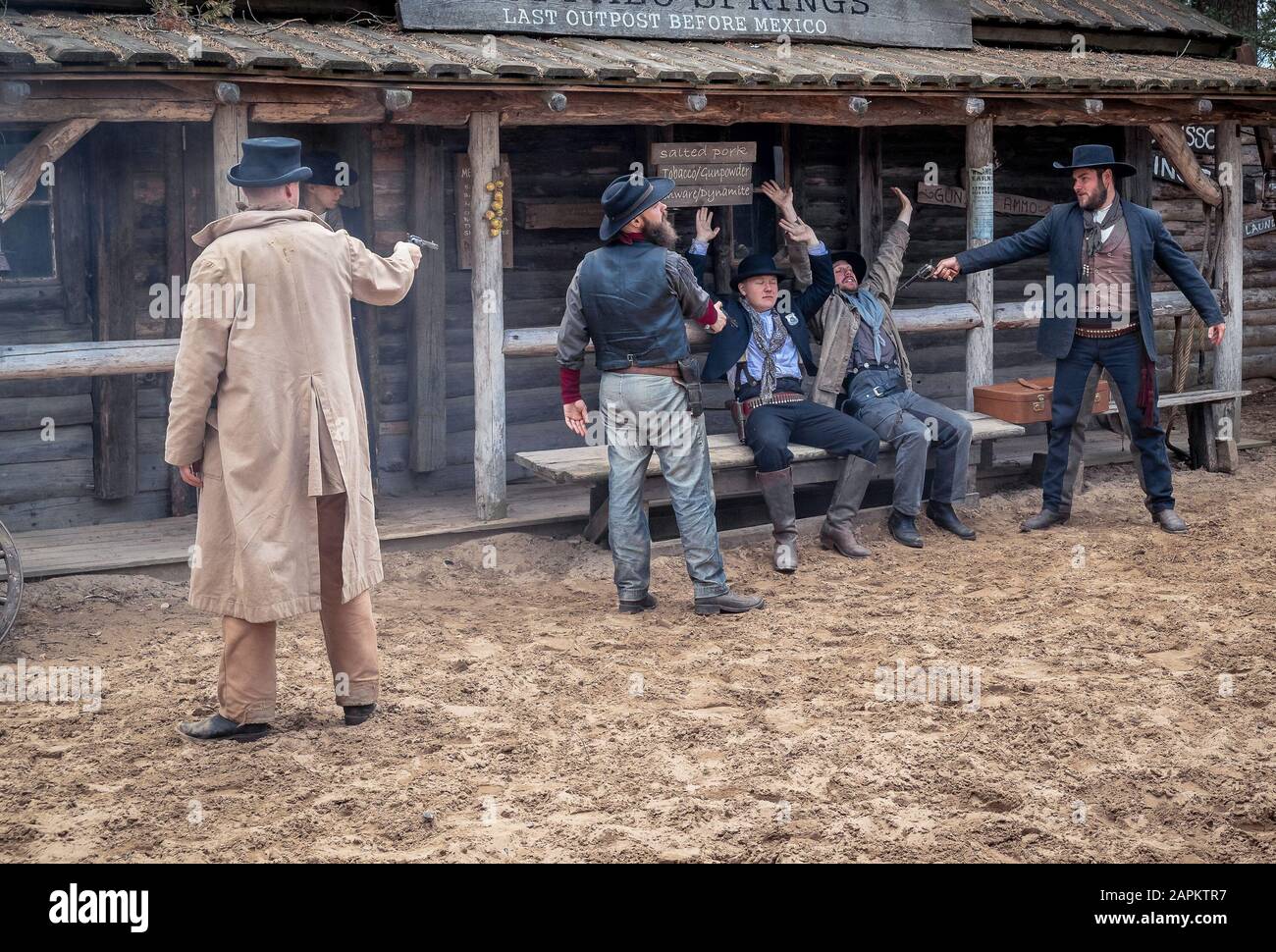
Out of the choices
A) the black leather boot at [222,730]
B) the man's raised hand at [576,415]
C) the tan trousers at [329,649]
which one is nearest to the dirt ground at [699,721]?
the black leather boot at [222,730]

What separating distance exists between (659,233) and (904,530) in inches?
103

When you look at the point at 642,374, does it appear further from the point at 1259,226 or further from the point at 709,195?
the point at 1259,226

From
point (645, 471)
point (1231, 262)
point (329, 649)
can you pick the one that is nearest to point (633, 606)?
point (645, 471)

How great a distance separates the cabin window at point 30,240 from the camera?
28.6 feet

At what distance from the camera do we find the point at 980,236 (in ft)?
32.8

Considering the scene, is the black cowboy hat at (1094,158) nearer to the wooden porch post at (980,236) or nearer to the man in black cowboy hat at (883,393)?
the man in black cowboy hat at (883,393)

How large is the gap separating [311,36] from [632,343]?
2718mm

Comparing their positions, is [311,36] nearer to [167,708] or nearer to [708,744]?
[167,708]

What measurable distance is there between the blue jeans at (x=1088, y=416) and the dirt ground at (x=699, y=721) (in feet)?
1.69

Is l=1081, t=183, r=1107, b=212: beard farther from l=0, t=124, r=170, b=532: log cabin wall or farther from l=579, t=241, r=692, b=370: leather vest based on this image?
l=0, t=124, r=170, b=532: log cabin wall

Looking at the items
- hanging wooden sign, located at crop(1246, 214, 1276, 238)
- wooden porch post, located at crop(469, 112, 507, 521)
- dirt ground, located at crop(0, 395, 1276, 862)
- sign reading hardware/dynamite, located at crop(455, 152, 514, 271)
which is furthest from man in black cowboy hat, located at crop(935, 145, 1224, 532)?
hanging wooden sign, located at crop(1246, 214, 1276, 238)

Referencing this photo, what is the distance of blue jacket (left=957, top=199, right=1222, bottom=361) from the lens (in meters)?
8.48

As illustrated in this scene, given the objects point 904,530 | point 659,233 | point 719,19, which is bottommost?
point 904,530

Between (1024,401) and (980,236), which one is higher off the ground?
(980,236)
